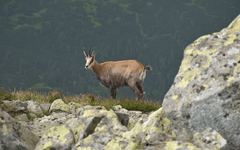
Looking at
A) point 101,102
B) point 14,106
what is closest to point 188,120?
point 14,106

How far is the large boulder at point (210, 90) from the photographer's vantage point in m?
3.46

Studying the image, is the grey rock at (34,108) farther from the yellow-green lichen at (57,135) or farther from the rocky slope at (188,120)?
the yellow-green lichen at (57,135)

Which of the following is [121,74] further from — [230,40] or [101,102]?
[230,40]

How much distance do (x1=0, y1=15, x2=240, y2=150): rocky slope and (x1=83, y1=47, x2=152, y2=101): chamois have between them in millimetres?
10542

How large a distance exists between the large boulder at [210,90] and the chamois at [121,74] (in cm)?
1093

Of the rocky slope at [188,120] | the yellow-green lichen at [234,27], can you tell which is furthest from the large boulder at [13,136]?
the yellow-green lichen at [234,27]

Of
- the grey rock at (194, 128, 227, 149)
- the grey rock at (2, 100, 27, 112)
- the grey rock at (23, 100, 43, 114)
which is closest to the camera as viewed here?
the grey rock at (194, 128, 227, 149)

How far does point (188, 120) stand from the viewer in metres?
3.69

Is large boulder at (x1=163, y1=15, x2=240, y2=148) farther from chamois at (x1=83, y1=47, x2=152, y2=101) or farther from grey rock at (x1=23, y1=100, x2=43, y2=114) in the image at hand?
chamois at (x1=83, y1=47, x2=152, y2=101)

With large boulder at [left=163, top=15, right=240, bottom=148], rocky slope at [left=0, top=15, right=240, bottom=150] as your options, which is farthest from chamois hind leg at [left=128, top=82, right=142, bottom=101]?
large boulder at [left=163, top=15, right=240, bottom=148]

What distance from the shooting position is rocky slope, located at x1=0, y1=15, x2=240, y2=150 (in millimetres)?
3477

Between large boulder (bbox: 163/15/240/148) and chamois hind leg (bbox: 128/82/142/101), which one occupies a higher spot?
large boulder (bbox: 163/15/240/148)

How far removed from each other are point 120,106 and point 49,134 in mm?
5677

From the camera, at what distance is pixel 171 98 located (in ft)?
13.0
